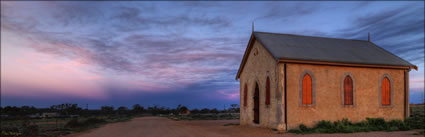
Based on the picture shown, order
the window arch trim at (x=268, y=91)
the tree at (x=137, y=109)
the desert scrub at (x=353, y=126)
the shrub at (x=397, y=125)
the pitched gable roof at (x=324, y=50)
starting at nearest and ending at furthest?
1. the desert scrub at (x=353, y=126)
2. the shrub at (x=397, y=125)
3. the pitched gable roof at (x=324, y=50)
4. the window arch trim at (x=268, y=91)
5. the tree at (x=137, y=109)

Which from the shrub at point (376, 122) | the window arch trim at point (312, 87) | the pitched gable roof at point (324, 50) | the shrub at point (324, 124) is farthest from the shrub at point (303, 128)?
the shrub at point (376, 122)

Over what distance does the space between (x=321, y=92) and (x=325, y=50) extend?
348 centimetres

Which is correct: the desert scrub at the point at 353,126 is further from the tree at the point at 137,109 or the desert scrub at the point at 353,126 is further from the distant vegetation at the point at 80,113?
the tree at the point at 137,109

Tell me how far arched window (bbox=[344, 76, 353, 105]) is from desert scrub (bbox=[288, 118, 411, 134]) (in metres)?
1.27

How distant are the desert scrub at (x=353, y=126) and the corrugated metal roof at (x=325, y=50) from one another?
12.5ft

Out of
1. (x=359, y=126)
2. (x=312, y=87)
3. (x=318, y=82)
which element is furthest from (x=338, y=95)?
(x=359, y=126)

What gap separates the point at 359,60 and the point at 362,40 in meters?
6.03

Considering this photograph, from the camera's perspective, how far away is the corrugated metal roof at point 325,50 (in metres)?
19.9

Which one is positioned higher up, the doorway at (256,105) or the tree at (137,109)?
the doorway at (256,105)

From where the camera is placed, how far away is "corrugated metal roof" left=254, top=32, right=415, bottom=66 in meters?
19.9

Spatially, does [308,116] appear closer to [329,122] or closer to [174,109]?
[329,122]

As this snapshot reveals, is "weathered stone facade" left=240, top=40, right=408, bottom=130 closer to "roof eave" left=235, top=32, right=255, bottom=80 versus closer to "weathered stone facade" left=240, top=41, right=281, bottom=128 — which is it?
"weathered stone facade" left=240, top=41, right=281, bottom=128

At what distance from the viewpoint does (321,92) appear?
19797mm

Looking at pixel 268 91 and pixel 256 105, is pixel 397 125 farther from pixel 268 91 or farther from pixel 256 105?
pixel 256 105
